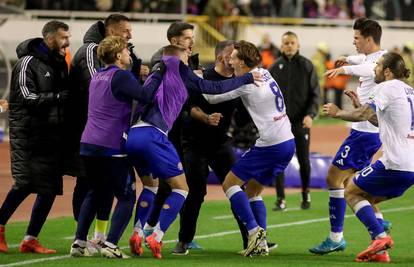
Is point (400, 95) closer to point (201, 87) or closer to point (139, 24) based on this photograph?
point (201, 87)

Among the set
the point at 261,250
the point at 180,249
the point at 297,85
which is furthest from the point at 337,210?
the point at 297,85

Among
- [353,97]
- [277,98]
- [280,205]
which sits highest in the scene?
[353,97]

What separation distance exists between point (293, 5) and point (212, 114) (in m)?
27.1

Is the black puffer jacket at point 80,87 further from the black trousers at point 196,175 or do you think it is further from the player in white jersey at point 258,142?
the player in white jersey at point 258,142

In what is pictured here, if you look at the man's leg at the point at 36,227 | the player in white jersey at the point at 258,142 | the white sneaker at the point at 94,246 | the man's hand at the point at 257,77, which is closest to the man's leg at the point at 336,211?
the player in white jersey at the point at 258,142

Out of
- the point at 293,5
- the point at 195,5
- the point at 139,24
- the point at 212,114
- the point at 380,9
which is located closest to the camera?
the point at 212,114

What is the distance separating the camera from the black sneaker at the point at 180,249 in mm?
12016

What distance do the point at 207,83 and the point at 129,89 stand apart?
84cm

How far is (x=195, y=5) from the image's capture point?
36.0 m

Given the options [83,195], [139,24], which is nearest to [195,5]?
[139,24]

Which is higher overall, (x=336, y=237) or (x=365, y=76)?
(x=365, y=76)

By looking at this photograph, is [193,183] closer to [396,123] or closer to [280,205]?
[396,123]

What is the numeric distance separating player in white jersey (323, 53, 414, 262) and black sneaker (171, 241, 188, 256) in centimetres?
179

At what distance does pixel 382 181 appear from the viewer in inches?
439
